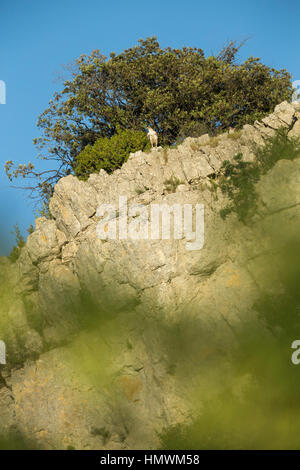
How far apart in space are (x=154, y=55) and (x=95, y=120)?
4.45 m

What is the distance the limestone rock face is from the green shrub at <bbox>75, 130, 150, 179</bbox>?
77.3 inches

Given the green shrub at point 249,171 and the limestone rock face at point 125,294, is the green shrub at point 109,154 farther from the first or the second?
the green shrub at point 249,171

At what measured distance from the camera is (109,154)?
55.8 ft

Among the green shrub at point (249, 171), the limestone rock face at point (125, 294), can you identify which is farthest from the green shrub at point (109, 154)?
the green shrub at point (249, 171)

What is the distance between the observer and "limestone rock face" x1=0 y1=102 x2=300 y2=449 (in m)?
12.3

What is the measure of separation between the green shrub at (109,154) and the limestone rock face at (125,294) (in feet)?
6.44

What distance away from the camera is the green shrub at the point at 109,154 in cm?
1697

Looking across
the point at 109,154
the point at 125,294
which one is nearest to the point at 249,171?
the point at 125,294

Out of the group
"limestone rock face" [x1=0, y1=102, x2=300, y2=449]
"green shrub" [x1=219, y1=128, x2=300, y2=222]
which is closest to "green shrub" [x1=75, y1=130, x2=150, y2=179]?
"limestone rock face" [x1=0, y1=102, x2=300, y2=449]

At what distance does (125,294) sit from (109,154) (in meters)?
6.15

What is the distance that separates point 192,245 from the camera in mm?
13008

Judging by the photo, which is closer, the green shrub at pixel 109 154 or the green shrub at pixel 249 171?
the green shrub at pixel 249 171
